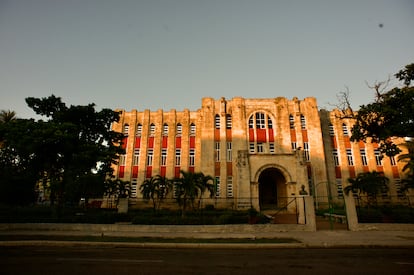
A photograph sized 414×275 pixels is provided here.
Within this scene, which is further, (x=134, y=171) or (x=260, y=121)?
(x=134, y=171)

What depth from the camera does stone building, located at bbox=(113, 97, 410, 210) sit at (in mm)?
33781

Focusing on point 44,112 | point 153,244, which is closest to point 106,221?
point 153,244

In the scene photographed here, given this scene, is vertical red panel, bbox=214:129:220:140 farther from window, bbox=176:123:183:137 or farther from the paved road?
the paved road

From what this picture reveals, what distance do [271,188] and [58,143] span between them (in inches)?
1085

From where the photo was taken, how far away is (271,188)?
108 ft

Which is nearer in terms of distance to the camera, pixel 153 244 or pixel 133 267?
pixel 133 267

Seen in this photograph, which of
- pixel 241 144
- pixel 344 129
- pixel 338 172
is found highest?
pixel 344 129

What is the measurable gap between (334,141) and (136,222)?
3419cm

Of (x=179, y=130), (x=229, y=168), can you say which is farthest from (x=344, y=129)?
(x=179, y=130)

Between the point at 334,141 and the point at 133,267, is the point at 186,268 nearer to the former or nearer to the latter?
the point at 133,267

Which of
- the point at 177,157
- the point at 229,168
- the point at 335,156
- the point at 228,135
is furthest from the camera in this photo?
the point at 177,157

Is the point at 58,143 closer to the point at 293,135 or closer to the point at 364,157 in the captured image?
the point at 293,135

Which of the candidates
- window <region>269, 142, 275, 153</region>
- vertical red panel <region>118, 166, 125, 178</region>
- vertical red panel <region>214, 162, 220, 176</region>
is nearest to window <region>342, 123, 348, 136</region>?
window <region>269, 142, 275, 153</region>

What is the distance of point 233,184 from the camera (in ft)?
111
